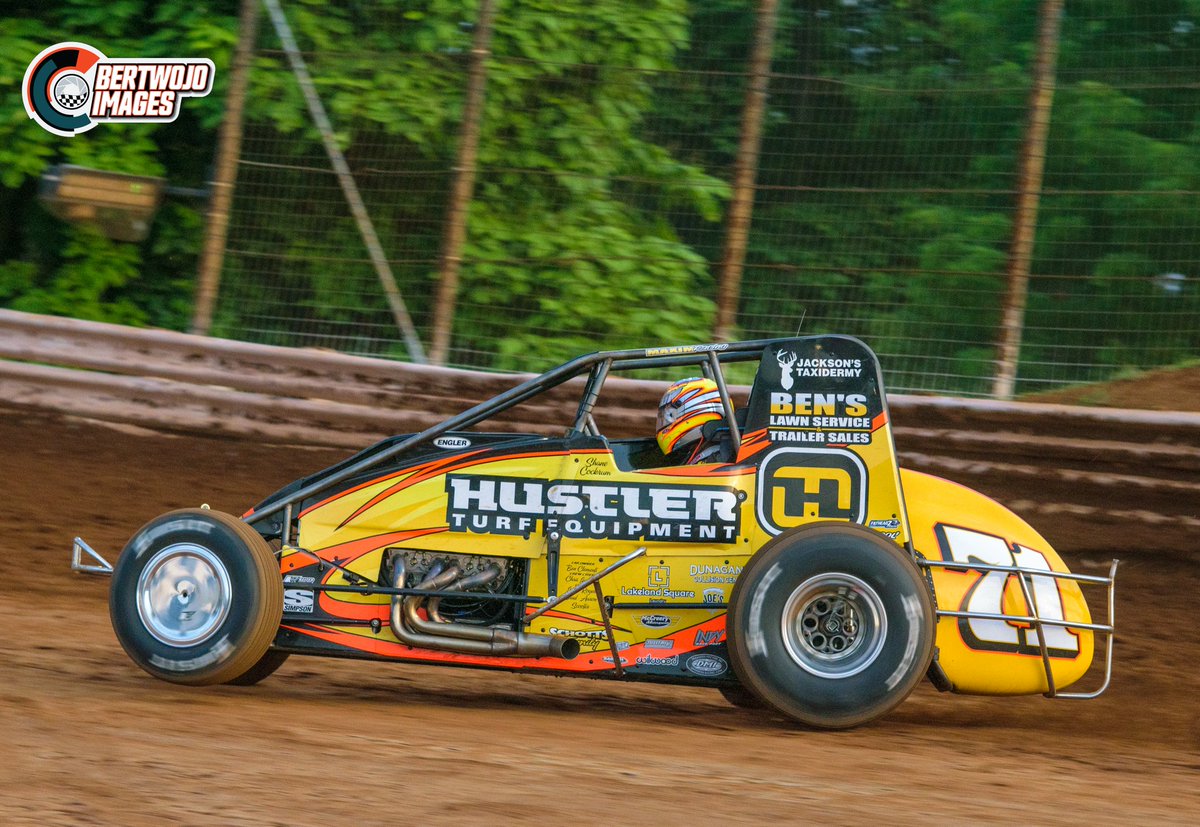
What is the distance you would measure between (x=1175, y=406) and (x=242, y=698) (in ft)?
19.7

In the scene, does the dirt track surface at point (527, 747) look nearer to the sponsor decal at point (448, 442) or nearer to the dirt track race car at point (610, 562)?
the dirt track race car at point (610, 562)

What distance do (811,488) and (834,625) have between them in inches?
21.4

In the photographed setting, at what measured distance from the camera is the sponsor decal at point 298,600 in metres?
5.33

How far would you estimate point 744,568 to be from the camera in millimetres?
5102

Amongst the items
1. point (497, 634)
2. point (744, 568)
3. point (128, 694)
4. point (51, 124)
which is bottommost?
point (128, 694)

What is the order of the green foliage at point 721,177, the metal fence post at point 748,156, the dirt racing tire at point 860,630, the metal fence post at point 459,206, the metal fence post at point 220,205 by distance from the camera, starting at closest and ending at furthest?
the dirt racing tire at point 860,630 < the green foliage at point 721,177 < the metal fence post at point 748,156 < the metal fence post at point 459,206 < the metal fence post at point 220,205

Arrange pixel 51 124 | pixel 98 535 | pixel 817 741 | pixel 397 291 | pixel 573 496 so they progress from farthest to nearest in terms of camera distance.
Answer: pixel 51 124
pixel 397 291
pixel 98 535
pixel 573 496
pixel 817 741

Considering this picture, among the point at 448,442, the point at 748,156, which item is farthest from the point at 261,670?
the point at 748,156

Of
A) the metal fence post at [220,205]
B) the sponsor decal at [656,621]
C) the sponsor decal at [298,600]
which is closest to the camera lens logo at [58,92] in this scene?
the metal fence post at [220,205]

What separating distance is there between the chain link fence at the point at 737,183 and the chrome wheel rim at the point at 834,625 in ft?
13.0

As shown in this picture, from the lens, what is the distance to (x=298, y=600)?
5336 millimetres

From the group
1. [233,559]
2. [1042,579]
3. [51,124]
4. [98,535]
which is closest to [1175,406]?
[1042,579]

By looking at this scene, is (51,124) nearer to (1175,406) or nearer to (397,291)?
(397,291)

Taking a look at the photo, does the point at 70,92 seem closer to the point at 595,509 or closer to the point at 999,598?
the point at 595,509
